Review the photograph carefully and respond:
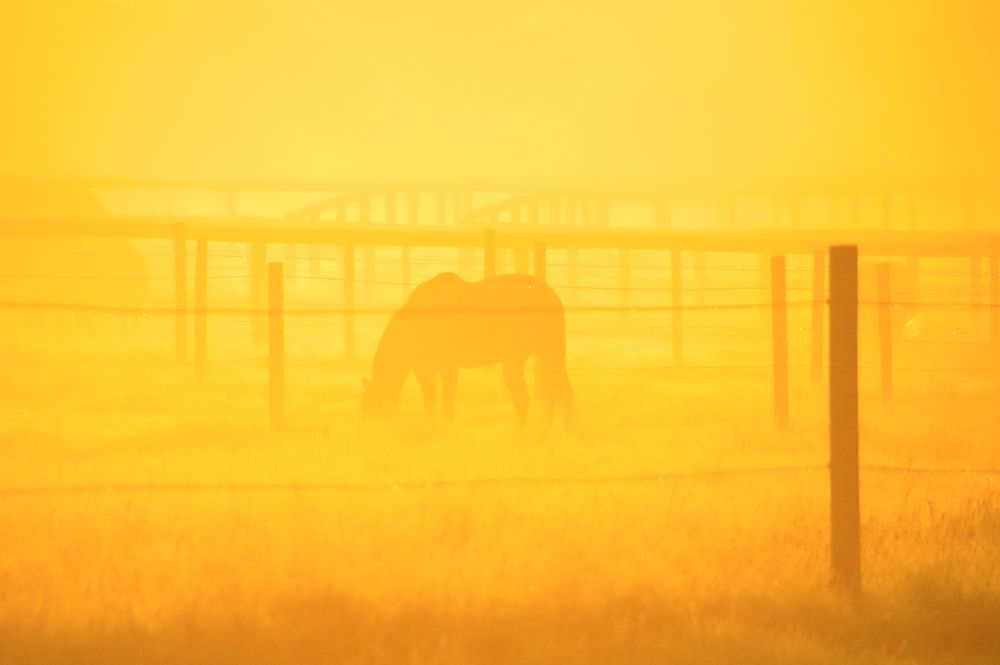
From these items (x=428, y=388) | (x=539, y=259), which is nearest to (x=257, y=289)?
(x=539, y=259)

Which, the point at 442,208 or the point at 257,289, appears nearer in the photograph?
the point at 257,289

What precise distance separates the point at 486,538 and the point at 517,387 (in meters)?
4.08

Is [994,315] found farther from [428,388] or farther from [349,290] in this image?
[428,388]

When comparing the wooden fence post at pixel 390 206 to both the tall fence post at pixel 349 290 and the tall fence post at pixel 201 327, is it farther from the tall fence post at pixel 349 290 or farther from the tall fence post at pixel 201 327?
the tall fence post at pixel 201 327

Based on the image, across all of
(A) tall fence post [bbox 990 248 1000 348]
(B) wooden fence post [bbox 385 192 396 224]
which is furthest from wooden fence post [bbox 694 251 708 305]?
(B) wooden fence post [bbox 385 192 396 224]

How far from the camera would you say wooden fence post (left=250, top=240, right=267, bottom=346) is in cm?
1636

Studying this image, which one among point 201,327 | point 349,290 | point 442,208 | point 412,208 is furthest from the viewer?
point 442,208

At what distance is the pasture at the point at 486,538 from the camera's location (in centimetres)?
390

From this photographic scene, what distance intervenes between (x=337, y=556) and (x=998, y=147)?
1830 inches

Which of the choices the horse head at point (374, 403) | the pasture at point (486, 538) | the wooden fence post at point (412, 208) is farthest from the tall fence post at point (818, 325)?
the wooden fence post at point (412, 208)

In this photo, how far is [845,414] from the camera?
4496 millimetres

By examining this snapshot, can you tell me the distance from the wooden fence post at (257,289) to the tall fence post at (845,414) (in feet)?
39.8

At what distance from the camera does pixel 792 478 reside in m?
6.54

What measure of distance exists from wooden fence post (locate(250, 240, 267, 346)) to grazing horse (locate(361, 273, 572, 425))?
7075 millimetres
